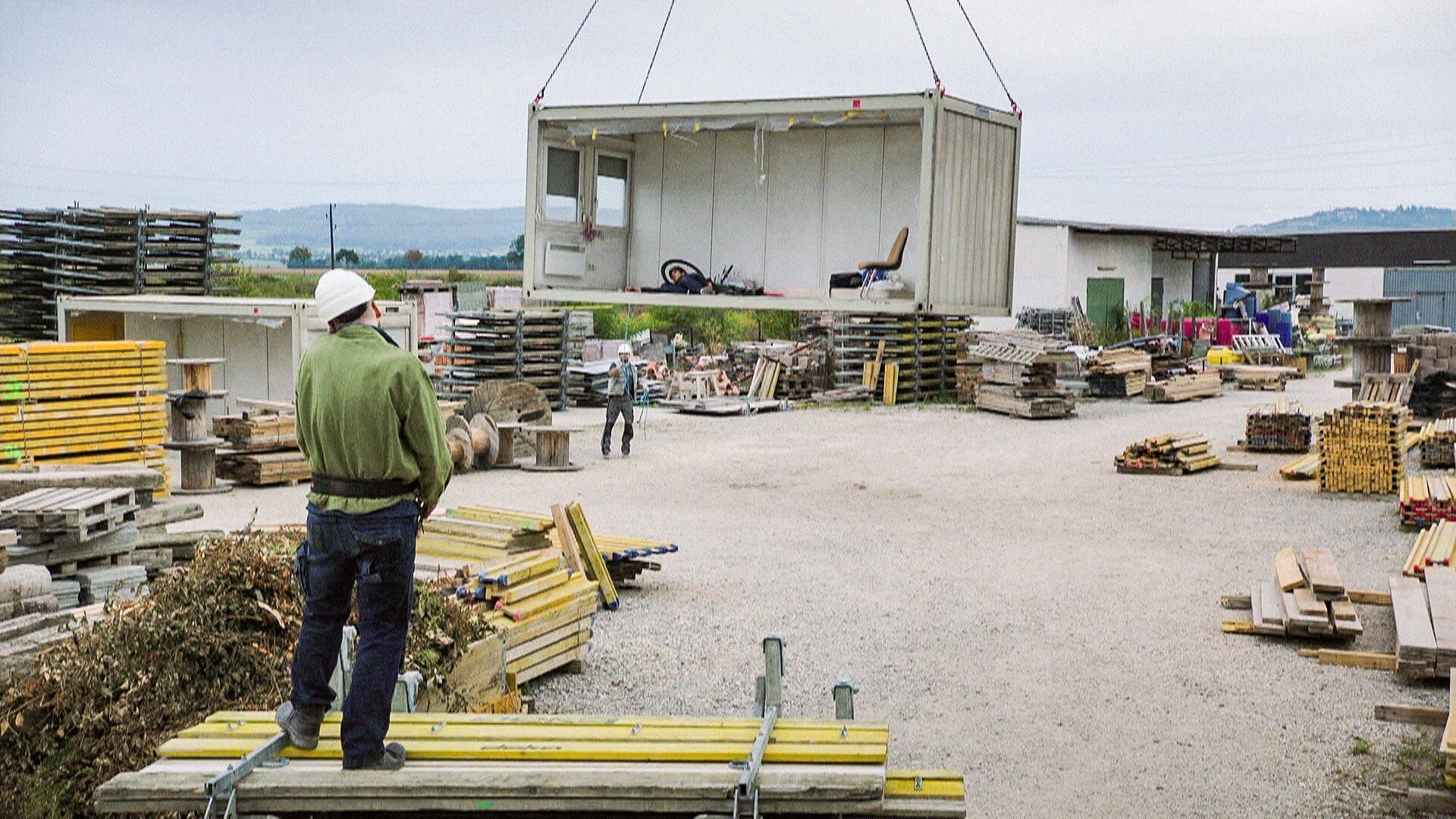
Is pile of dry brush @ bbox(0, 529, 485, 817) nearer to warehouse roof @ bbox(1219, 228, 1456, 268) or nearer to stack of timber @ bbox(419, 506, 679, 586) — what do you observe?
stack of timber @ bbox(419, 506, 679, 586)

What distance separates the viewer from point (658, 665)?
1124cm

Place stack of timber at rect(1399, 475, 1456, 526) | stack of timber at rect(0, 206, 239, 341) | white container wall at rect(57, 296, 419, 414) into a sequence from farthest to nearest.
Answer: stack of timber at rect(0, 206, 239, 341), white container wall at rect(57, 296, 419, 414), stack of timber at rect(1399, 475, 1456, 526)

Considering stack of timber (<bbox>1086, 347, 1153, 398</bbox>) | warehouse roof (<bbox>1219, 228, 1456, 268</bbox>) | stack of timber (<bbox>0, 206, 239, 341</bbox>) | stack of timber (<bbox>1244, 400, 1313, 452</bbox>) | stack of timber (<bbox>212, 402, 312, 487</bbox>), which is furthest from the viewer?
warehouse roof (<bbox>1219, 228, 1456, 268</bbox>)

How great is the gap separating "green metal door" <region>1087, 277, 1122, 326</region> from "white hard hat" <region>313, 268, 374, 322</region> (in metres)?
46.2

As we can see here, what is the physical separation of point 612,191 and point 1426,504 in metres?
10.8

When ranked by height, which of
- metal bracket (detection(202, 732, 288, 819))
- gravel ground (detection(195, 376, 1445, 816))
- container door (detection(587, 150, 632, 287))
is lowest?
gravel ground (detection(195, 376, 1445, 816))

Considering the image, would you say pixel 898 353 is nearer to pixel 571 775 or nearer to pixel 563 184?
pixel 563 184

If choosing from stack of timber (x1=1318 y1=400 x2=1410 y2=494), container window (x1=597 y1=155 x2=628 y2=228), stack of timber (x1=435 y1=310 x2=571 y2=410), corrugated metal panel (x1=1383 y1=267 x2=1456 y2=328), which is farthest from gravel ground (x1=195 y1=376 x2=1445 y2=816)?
corrugated metal panel (x1=1383 y1=267 x2=1456 y2=328)

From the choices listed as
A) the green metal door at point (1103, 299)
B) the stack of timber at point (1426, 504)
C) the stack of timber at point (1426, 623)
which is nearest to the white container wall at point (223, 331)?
the stack of timber at point (1426, 504)

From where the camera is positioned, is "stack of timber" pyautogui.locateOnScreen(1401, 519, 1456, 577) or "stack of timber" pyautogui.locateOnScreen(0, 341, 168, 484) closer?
"stack of timber" pyautogui.locateOnScreen(1401, 519, 1456, 577)

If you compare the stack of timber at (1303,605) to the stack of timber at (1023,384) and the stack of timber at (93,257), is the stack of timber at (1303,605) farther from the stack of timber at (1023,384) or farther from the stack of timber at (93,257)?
the stack of timber at (93,257)

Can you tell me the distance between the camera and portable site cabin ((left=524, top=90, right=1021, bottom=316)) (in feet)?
53.4

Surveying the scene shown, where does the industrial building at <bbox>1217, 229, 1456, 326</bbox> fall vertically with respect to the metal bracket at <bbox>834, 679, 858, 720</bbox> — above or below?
above

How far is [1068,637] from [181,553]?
7.44m
